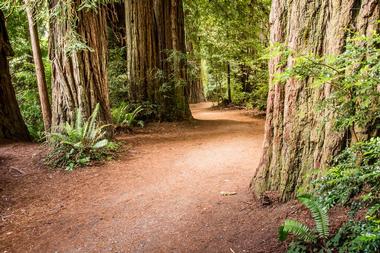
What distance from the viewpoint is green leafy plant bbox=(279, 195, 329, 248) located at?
93.2 inches

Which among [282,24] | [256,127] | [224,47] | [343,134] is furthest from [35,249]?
[224,47]

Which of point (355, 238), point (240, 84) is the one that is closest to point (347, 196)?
point (355, 238)

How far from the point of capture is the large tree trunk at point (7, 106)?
7.81m

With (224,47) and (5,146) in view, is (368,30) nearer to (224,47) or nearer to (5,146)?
(5,146)

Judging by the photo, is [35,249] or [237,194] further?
[237,194]

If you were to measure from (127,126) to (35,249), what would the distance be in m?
6.35

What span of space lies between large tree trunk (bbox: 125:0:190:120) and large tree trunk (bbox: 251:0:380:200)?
7.75 meters

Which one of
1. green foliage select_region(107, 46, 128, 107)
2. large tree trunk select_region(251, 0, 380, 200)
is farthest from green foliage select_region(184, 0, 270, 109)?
large tree trunk select_region(251, 0, 380, 200)

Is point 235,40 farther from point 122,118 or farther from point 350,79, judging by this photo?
point 350,79

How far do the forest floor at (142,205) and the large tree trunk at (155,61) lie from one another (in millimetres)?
4194

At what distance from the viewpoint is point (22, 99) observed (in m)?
9.86

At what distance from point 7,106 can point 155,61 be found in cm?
547

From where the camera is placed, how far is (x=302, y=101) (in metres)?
3.22

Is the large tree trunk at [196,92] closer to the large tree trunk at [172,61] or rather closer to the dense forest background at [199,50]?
the dense forest background at [199,50]
